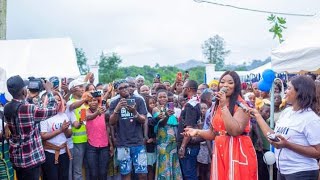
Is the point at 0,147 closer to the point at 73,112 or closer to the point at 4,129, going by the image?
the point at 4,129

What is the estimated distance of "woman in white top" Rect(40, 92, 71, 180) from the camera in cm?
580

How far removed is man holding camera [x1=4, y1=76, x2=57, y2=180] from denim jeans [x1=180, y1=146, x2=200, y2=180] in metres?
2.51

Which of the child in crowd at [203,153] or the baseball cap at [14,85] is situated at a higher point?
the baseball cap at [14,85]

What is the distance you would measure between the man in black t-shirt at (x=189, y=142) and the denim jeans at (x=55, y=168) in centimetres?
181

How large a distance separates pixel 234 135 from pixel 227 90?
1.53ft

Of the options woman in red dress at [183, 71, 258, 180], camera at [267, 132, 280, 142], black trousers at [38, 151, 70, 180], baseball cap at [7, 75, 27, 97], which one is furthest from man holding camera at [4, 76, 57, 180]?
camera at [267, 132, 280, 142]

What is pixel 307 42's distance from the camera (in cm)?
516

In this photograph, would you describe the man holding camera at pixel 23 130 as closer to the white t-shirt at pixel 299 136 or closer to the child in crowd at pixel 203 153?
the child in crowd at pixel 203 153

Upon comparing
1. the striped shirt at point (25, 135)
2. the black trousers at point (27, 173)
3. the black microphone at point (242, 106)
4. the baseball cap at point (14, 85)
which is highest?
the baseball cap at point (14, 85)

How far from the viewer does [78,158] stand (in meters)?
6.55

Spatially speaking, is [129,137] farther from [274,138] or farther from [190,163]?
[274,138]

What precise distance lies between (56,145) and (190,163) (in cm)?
217

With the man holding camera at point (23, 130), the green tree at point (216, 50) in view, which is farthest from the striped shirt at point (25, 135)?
the green tree at point (216, 50)

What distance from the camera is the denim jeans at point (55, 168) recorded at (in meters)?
5.77
